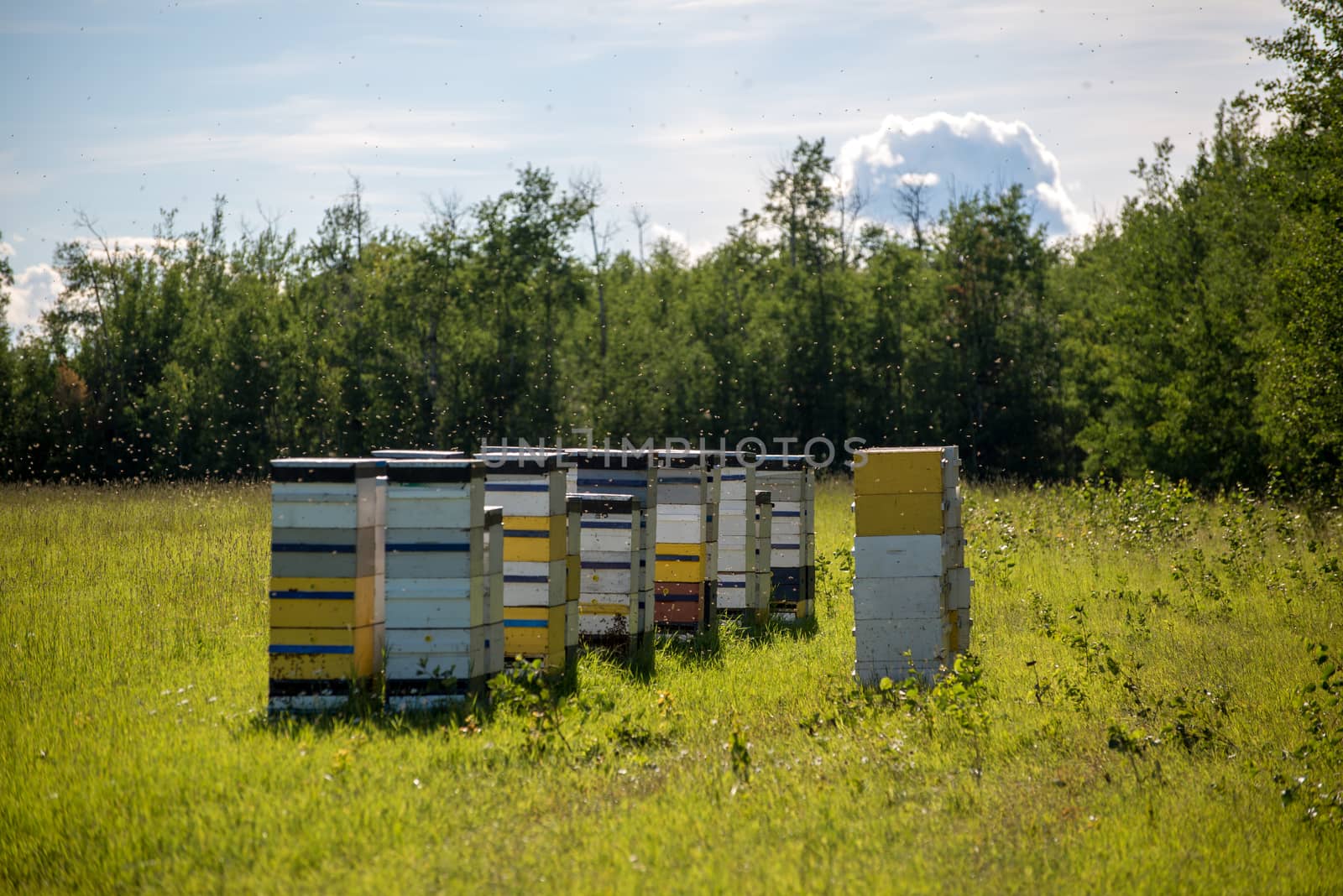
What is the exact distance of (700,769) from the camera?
677 centimetres

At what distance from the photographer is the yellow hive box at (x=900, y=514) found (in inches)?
356

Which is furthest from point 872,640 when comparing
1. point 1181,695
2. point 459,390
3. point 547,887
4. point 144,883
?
point 459,390

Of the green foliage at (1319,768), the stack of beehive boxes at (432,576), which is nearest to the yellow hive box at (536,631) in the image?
the stack of beehive boxes at (432,576)

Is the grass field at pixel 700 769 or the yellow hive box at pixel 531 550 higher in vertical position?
the yellow hive box at pixel 531 550

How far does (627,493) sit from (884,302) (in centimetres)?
3578

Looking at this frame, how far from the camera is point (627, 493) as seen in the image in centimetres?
1061

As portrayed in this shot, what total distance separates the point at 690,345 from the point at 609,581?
34566 mm

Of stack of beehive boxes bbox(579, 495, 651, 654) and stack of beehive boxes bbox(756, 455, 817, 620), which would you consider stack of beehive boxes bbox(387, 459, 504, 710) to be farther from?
stack of beehive boxes bbox(756, 455, 817, 620)

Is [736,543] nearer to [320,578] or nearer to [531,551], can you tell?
[531,551]

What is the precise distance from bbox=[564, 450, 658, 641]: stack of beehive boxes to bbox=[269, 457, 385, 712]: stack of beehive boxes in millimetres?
3062

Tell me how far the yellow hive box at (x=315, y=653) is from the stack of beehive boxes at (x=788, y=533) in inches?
249

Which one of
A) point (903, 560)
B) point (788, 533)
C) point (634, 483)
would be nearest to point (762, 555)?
point (788, 533)

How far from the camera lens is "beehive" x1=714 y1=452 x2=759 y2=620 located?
12281mm

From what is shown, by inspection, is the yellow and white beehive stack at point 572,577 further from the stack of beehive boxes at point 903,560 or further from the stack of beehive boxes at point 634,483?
the stack of beehive boxes at point 903,560
